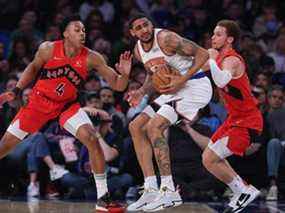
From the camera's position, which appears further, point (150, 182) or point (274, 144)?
point (274, 144)

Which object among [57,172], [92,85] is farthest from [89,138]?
[92,85]

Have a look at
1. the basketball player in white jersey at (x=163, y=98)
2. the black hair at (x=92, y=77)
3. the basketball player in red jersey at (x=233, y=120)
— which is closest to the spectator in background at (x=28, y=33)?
the black hair at (x=92, y=77)

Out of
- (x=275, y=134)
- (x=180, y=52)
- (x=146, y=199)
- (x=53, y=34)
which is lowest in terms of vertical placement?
(x=146, y=199)

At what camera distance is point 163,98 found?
11.3 meters

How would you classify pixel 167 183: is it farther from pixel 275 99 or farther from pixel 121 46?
pixel 121 46

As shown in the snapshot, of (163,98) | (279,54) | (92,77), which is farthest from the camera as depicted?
(279,54)

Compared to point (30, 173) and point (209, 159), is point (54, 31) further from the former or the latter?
point (209, 159)

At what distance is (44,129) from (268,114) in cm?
296

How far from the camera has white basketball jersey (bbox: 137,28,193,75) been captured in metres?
11.1

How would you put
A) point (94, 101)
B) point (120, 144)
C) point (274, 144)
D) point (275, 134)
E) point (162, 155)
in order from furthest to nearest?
point (275, 134), point (94, 101), point (120, 144), point (274, 144), point (162, 155)

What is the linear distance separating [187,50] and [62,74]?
53.0 inches

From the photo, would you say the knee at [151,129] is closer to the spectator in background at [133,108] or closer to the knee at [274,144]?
the spectator in background at [133,108]

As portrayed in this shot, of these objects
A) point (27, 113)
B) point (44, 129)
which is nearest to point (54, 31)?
point (44, 129)

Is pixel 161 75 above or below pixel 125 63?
below
